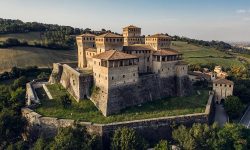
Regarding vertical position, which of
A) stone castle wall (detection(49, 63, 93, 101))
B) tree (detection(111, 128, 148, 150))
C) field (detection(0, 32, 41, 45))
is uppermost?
field (detection(0, 32, 41, 45))

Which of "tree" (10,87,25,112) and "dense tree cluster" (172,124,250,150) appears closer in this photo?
"dense tree cluster" (172,124,250,150)

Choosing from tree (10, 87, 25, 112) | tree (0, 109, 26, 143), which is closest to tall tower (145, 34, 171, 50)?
tree (10, 87, 25, 112)

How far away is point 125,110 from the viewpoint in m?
39.1

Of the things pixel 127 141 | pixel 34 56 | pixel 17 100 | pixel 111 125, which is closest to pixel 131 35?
pixel 111 125

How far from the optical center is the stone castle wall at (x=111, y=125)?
112 feet

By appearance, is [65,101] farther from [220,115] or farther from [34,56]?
[34,56]

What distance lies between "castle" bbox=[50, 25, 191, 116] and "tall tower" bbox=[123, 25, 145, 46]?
0.50 m

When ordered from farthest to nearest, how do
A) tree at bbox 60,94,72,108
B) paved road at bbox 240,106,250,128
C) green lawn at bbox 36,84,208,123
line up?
paved road at bbox 240,106,250,128 → tree at bbox 60,94,72,108 → green lawn at bbox 36,84,208,123

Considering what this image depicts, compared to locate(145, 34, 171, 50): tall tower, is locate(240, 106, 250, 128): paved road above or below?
below

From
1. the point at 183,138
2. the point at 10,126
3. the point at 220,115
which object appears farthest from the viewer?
the point at 220,115

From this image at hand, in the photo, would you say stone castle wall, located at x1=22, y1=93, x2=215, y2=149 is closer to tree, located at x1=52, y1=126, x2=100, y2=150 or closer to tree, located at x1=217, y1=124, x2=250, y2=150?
tree, located at x1=52, y1=126, x2=100, y2=150

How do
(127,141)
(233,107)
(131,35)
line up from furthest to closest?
(131,35), (233,107), (127,141)

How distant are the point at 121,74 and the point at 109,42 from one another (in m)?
Answer: 7.81

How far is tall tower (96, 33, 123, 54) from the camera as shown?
142 feet
